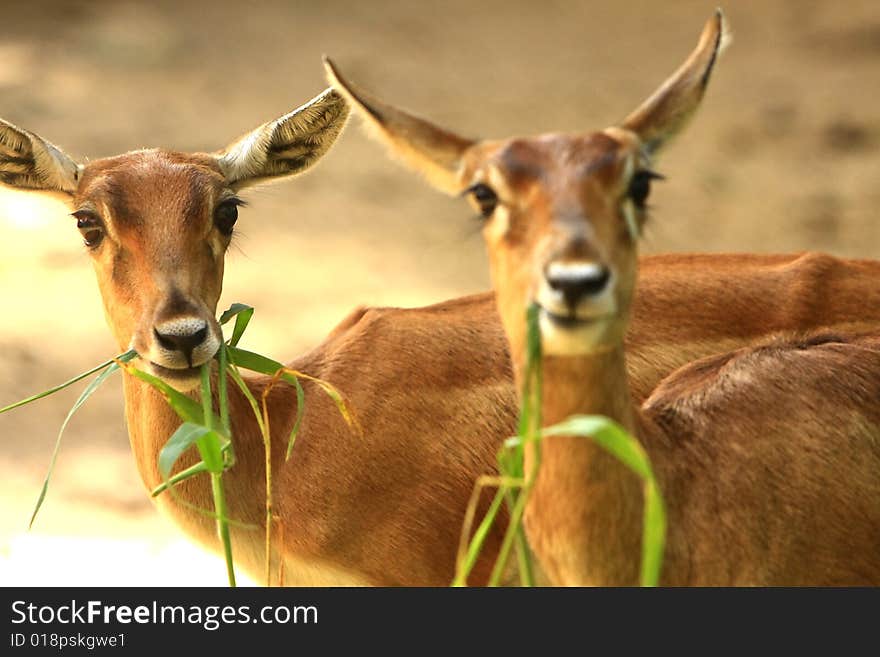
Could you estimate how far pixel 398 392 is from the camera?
627cm

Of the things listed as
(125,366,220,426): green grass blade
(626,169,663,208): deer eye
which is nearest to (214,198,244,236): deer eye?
(125,366,220,426): green grass blade

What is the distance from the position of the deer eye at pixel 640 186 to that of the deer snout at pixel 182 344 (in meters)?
1.80

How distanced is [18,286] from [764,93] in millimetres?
7560

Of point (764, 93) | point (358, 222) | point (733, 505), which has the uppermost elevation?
point (764, 93)

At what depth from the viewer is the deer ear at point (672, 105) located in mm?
4605

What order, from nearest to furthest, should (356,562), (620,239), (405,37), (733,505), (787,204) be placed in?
(620,239), (733,505), (356,562), (787,204), (405,37)

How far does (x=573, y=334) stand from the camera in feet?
13.0

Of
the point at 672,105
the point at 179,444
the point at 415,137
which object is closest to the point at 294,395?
the point at 179,444

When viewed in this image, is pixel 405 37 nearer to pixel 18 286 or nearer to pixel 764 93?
pixel 764 93

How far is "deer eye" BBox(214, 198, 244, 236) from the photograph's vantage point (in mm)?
5926

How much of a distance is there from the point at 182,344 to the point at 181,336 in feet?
0.11

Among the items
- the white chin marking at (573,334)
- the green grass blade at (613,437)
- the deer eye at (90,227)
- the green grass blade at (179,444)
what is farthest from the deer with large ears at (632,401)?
the deer eye at (90,227)

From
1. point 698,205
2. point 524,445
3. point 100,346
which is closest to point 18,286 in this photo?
point 100,346

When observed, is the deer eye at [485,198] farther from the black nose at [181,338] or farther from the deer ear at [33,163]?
the deer ear at [33,163]
